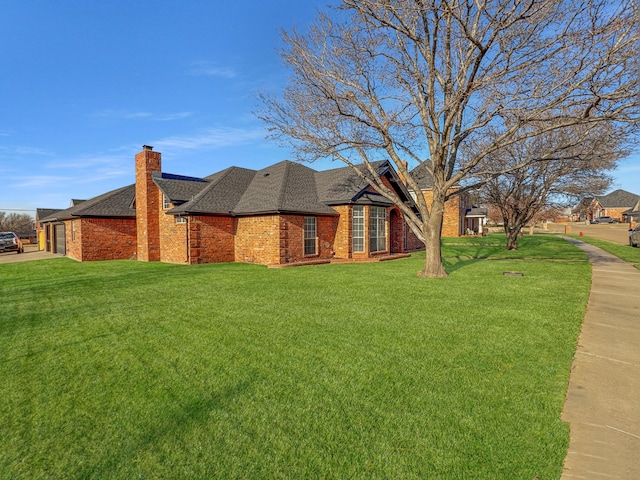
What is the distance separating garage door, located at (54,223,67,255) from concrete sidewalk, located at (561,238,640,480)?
101 ft

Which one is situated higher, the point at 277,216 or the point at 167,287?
the point at 277,216

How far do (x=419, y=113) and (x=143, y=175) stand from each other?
53.9 ft

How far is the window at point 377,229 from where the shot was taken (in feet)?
63.5

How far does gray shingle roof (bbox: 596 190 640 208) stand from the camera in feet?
275

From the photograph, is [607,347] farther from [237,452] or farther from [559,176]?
[559,176]

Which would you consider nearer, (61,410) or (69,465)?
(69,465)

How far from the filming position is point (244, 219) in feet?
60.4

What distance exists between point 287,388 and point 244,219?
15217 millimetres

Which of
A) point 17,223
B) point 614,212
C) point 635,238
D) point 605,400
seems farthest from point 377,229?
point 614,212

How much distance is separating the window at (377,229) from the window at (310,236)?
3404mm

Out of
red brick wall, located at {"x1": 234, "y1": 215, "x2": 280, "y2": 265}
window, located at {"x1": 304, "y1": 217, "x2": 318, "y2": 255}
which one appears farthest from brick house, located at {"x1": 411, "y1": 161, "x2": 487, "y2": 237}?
red brick wall, located at {"x1": 234, "y1": 215, "x2": 280, "y2": 265}

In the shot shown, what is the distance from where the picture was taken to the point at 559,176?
773 inches

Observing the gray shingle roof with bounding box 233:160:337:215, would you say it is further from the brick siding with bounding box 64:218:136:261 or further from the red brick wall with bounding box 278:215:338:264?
the brick siding with bounding box 64:218:136:261

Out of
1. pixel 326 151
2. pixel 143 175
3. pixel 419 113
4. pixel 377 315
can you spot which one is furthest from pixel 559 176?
pixel 143 175
